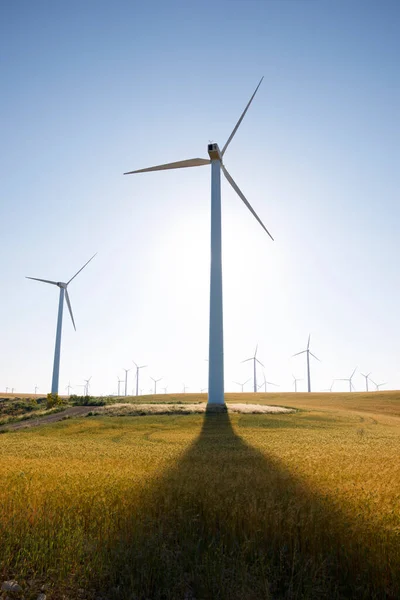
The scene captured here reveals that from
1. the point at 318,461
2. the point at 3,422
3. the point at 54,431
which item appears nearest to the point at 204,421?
the point at 54,431

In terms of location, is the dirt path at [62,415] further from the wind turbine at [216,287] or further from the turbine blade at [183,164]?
the turbine blade at [183,164]

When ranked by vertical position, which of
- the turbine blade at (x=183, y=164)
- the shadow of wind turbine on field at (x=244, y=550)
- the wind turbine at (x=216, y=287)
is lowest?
the shadow of wind turbine on field at (x=244, y=550)

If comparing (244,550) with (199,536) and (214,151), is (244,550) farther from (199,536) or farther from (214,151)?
(214,151)

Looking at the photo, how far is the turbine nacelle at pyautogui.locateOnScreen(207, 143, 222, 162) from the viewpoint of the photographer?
67.0m

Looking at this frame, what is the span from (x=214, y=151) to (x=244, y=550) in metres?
64.9

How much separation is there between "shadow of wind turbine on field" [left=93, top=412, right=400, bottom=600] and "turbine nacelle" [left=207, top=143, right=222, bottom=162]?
206ft

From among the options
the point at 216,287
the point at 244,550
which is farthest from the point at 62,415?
the point at 244,550

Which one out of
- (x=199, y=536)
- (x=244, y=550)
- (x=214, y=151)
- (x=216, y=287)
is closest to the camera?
(x=244, y=550)

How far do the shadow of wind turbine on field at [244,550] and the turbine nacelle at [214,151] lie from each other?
62.7 m

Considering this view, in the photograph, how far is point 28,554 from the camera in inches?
303

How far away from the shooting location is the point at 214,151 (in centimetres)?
6700

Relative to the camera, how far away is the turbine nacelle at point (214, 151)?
220 ft

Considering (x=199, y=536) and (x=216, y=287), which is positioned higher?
(x=216, y=287)

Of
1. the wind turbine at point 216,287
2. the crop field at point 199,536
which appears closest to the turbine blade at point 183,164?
the wind turbine at point 216,287
